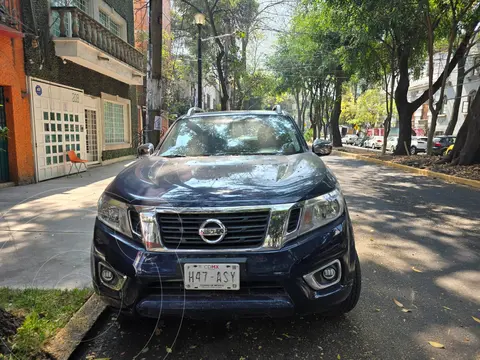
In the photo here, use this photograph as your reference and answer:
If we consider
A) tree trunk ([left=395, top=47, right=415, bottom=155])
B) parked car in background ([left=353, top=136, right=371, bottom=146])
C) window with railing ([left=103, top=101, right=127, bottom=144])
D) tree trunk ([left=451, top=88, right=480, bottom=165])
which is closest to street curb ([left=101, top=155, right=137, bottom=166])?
window with railing ([left=103, top=101, right=127, bottom=144])

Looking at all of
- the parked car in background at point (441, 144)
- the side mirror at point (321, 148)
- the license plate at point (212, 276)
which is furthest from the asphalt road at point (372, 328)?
the parked car in background at point (441, 144)

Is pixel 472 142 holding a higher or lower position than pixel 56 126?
lower

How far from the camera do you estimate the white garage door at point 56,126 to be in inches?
391

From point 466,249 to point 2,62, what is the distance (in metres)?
9.89

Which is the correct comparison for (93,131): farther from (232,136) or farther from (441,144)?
A: (441,144)

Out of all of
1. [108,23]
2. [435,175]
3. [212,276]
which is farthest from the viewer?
[108,23]

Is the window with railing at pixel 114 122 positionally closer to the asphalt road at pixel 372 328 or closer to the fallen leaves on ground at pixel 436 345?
the asphalt road at pixel 372 328

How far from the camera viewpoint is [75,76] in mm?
12023

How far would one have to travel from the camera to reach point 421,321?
9.59 feet

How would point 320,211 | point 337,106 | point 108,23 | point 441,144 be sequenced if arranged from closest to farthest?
point 320,211 → point 108,23 → point 441,144 → point 337,106

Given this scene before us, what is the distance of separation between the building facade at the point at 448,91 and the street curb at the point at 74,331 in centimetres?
2478

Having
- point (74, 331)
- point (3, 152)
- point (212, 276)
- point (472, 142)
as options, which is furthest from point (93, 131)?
point (212, 276)

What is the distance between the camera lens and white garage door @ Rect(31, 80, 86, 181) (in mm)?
9922

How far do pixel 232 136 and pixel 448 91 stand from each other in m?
35.6
